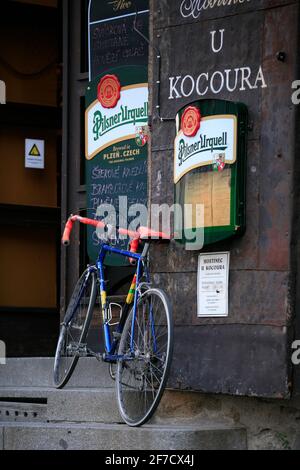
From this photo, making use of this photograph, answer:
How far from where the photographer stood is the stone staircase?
6.31m

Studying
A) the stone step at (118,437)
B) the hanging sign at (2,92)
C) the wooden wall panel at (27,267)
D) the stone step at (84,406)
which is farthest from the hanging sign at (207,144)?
the wooden wall panel at (27,267)

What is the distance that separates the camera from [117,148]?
325 inches

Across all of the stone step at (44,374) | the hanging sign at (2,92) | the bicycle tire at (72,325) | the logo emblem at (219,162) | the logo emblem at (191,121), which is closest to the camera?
the logo emblem at (219,162)

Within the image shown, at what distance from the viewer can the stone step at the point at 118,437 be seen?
6262 mm

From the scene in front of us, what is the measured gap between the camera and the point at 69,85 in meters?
8.76

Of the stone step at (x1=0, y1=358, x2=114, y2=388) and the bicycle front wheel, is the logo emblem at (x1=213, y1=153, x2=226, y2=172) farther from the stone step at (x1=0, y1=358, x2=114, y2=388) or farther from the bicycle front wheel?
the stone step at (x1=0, y1=358, x2=114, y2=388)

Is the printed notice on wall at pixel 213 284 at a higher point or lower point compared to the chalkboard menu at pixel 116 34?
lower

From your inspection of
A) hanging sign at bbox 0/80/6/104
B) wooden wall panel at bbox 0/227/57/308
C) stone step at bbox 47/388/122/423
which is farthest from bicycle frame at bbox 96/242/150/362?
hanging sign at bbox 0/80/6/104

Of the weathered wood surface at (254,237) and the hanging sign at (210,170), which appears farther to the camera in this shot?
the hanging sign at (210,170)

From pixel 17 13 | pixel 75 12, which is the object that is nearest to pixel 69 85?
pixel 75 12

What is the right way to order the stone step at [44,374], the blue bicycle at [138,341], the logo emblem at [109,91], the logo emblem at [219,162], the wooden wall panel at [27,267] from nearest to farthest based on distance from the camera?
1. the blue bicycle at [138,341]
2. the logo emblem at [219,162]
3. the stone step at [44,374]
4. the logo emblem at [109,91]
5. the wooden wall panel at [27,267]

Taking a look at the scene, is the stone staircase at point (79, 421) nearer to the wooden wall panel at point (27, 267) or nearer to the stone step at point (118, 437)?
the stone step at point (118, 437)

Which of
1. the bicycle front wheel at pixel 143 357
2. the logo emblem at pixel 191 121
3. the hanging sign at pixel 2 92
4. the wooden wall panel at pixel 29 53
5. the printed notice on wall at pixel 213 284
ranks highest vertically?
the wooden wall panel at pixel 29 53

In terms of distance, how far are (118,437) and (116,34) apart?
10.8ft
